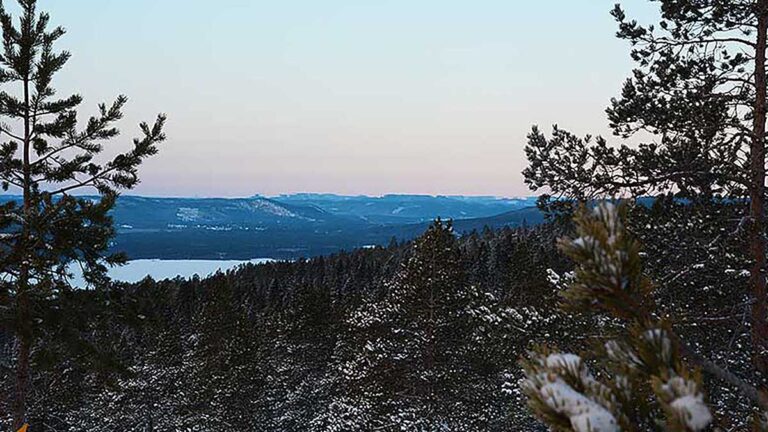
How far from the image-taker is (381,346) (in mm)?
20078

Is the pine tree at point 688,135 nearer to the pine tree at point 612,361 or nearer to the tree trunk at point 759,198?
the tree trunk at point 759,198

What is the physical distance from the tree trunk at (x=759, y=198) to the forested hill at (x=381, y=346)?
0.23 metres

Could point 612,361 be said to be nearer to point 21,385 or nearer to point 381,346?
point 21,385

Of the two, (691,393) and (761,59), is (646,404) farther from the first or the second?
(761,59)

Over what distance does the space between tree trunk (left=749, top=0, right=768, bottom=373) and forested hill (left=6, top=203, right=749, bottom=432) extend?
231 mm

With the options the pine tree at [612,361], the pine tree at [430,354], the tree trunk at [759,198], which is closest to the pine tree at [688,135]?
the tree trunk at [759,198]

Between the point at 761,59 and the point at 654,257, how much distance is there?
2.87 meters

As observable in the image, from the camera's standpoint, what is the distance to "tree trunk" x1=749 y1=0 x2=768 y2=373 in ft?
22.4

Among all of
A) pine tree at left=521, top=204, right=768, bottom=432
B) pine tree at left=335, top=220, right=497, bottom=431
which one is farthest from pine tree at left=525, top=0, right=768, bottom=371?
pine tree at left=335, top=220, right=497, bottom=431

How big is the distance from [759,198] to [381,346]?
14.5m

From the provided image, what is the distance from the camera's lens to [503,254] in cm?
6894

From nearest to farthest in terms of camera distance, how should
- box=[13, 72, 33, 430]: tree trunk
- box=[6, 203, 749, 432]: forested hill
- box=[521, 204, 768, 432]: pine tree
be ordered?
box=[521, 204, 768, 432]: pine tree
box=[6, 203, 749, 432]: forested hill
box=[13, 72, 33, 430]: tree trunk

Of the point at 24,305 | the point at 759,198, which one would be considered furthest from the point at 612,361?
the point at 24,305

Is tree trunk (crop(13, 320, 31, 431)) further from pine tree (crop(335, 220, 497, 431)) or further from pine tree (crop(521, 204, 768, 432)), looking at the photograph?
pine tree (crop(335, 220, 497, 431))
